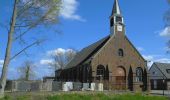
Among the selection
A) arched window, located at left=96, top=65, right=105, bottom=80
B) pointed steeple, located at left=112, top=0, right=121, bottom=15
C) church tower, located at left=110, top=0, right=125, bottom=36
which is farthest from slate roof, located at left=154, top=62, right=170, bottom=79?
arched window, located at left=96, top=65, right=105, bottom=80

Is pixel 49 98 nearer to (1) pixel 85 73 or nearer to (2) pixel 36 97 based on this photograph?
(2) pixel 36 97

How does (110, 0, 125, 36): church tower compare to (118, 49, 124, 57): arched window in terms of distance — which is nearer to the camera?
(118, 49, 124, 57): arched window

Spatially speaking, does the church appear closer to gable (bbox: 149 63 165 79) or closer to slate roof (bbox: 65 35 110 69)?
slate roof (bbox: 65 35 110 69)

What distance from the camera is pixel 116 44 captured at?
51531 millimetres

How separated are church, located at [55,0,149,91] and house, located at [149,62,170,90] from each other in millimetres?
17926

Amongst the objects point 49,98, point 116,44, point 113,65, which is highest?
point 116,44

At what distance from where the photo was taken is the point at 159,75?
72.1m

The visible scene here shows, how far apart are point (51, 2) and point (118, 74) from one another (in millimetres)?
28794

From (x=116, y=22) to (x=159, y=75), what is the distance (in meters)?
25.5

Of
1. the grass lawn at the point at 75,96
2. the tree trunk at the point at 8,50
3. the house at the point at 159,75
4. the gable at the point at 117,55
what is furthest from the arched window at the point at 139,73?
the tree trunk at the point at 8,50

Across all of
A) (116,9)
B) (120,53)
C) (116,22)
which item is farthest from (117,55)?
(116,9)

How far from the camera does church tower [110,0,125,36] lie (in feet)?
172

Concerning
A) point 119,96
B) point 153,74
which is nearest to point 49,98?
point 119,96

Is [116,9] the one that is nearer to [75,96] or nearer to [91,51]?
[91,51]
